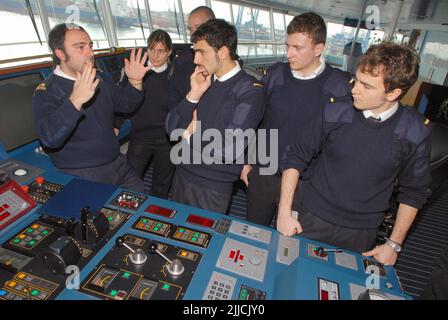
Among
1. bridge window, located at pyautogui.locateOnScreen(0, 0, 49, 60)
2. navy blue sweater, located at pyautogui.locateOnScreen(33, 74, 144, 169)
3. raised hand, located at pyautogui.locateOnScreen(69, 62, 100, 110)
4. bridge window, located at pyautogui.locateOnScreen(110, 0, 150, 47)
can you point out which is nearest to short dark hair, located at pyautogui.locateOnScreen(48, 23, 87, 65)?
navy blue sweater, located at pyautogui.locateOnScreen(33, 74, 144, 169)

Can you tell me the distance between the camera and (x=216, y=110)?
63.0 inches

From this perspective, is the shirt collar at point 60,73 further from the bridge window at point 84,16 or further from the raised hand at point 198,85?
the bridge window at point 84,16

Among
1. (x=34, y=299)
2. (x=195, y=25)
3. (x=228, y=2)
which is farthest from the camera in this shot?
(x=228, y=2)

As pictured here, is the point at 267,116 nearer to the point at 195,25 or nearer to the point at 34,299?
the point at 195,25

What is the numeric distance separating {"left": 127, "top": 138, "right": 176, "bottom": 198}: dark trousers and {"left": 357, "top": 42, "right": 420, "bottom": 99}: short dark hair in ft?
5.48

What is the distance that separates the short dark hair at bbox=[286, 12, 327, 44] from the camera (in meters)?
A: 1.68

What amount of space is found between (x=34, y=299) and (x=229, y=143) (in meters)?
1.02

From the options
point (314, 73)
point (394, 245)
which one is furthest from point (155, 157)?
point (394, 245)

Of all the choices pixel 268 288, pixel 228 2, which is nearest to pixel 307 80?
pixel 268 288

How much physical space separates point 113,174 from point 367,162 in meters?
1.44

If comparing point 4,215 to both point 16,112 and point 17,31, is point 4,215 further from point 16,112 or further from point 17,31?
point 17,31

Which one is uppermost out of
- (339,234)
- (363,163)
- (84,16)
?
(84,16)

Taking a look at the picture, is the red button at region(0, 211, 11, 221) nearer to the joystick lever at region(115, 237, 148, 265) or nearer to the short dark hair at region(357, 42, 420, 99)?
the joystick lever at region(115, 237, 148, 265)

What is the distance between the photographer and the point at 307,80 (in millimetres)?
1719
